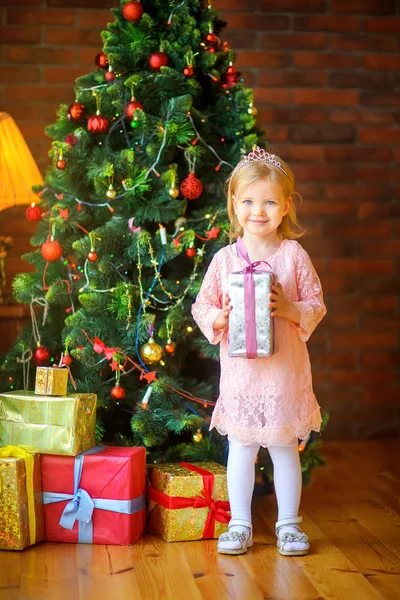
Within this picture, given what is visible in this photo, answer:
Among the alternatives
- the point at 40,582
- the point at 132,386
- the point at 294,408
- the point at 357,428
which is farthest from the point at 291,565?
the point at 357,428

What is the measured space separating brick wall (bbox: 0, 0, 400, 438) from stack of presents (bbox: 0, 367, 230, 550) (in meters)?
1.54

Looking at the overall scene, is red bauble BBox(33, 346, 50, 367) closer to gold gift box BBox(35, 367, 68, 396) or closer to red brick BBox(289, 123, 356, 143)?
gold gift box BBox(35, 367, 68, 396)

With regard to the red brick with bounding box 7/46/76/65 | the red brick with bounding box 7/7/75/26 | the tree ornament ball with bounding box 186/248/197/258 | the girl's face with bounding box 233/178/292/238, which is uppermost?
the red brick with bounding box 7/7/75/26

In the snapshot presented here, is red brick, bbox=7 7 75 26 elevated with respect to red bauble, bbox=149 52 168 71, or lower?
elevated

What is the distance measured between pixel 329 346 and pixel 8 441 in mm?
1868

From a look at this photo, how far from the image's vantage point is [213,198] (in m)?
2.88

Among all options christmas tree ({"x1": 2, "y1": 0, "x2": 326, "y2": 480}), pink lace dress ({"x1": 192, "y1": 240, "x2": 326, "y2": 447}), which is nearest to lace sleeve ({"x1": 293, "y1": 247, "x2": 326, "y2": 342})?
pink lace dress ({"x1": 192, "y1": 240, "x2": 326, "y2": 447})

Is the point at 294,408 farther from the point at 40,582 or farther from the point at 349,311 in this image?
the point at 349,311

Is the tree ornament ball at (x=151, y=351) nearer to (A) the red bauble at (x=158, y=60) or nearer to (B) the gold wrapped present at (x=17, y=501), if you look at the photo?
(B) the gold wrapped present at (x=17, y=501)

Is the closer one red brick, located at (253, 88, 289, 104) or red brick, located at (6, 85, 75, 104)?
red brick, located at (6, 85, 75, 104)

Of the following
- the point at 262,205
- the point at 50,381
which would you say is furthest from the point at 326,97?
the point at 50,381

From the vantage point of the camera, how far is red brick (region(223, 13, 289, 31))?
3.84 m

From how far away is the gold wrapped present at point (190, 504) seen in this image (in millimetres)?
2496

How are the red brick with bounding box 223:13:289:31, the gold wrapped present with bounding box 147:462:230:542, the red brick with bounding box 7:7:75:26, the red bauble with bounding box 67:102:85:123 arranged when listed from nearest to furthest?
the gold wrapped present with bounding box 147:462:230:542, the red bauble with bounding box 67:102:85:123, the red brick with bounding box 7:7:75:26, the red brick with bounding box 223:13:289:31
